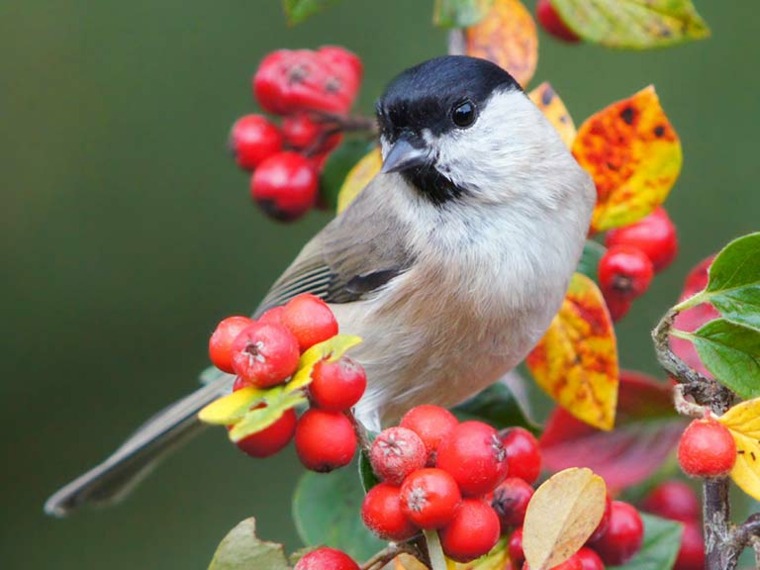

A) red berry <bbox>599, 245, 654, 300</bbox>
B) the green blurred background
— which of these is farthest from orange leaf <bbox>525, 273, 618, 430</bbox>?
the green blurred background

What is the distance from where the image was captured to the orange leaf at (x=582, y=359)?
6.34 feet

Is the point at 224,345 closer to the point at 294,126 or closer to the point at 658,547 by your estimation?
the point at 658,547

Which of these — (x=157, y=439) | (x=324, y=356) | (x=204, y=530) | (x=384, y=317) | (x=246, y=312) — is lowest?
(x=204, y=530)

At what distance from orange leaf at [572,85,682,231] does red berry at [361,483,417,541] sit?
85cm

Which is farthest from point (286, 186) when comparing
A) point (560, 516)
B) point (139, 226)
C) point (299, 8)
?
point (139, 226)

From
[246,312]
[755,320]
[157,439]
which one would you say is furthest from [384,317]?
[246,312]

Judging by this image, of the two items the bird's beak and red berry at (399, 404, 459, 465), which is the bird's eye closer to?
the bird's beak

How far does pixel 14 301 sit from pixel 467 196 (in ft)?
9.85

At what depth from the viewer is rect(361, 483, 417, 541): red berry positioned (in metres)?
1.34

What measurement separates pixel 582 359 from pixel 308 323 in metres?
0.77

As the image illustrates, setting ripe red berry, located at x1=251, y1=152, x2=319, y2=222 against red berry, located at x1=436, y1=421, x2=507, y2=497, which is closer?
red berry, located at x1=436, y1=421, x2=507, y2=497

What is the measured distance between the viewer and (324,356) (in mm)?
1296

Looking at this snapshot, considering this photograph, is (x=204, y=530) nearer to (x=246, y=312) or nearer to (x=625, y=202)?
(x=246, y=312)

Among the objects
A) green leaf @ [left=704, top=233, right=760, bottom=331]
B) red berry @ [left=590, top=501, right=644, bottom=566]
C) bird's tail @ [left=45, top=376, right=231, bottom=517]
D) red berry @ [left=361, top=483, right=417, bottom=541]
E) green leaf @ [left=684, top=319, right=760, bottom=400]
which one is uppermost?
green leaf @ [left=704, top=233, right=760, bottom=331]
